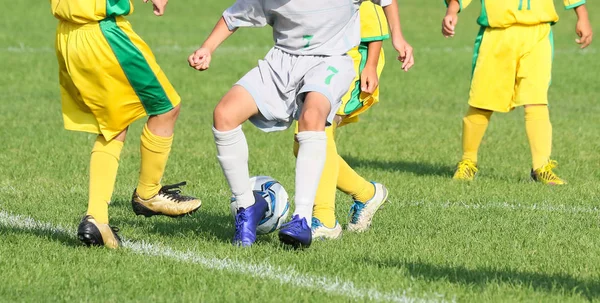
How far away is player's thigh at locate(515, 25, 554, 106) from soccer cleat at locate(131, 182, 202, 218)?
3.30 metres

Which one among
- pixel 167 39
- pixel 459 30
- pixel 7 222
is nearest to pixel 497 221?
pixel 7 222

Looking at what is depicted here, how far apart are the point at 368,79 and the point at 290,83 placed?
0.57 m

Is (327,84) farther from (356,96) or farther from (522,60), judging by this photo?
(522,60)

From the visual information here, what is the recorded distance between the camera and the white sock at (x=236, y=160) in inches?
236

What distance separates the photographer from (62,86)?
6184 mm

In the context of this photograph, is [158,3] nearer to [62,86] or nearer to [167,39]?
[62,86]

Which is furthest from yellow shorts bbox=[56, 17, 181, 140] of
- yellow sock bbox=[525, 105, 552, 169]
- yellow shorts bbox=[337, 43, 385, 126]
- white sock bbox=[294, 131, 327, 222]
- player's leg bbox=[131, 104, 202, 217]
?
yellow sock bbox=[525, 105, 552, 169]

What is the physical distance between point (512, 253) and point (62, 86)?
8.18 ft

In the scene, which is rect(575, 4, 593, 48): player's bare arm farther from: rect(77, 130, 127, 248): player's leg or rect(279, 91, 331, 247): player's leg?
rect(77, 130, 127, 248): player's leg

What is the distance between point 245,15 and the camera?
20.5ft

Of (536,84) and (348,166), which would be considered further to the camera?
(536,84)

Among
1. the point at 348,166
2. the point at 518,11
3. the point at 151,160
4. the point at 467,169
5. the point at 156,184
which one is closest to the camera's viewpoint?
the point at 151,160

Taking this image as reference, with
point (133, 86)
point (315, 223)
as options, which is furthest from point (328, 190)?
point (133, 86)

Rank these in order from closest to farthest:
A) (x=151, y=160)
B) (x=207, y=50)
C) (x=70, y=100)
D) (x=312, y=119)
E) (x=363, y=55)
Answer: (x=312, y=119), (x=207, y=50), (x=70, y=100), (x=151, y=160), (x=363, y=55)
